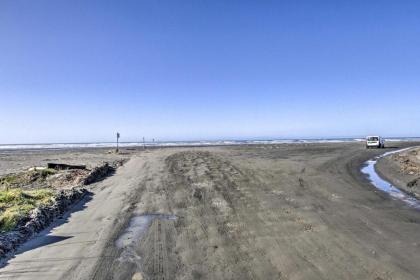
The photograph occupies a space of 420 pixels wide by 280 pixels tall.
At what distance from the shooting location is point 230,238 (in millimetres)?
9234

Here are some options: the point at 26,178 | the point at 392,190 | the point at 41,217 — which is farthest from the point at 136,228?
the point at 26,178

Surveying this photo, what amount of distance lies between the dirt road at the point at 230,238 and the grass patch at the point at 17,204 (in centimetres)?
104

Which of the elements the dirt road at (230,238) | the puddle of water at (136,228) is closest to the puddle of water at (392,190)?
the dirt road at (230,238)

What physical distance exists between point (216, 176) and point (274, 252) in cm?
1339

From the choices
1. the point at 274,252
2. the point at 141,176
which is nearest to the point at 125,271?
the point at 274,252

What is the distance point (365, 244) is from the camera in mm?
8477

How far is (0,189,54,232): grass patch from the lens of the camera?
1056 cm

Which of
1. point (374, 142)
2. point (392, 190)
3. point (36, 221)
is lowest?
point (392, 190)

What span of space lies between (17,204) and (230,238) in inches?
291

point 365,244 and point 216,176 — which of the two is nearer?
point 365,244

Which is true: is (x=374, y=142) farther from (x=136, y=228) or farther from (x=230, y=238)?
(x=230, y=238)

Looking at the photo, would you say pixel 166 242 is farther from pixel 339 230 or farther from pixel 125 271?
pixel 339 230

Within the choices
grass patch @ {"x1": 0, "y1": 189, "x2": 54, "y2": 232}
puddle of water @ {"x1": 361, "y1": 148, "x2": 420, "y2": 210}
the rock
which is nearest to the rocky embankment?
the rock

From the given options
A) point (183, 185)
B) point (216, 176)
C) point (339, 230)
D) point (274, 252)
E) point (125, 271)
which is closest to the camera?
point (125, 271)
